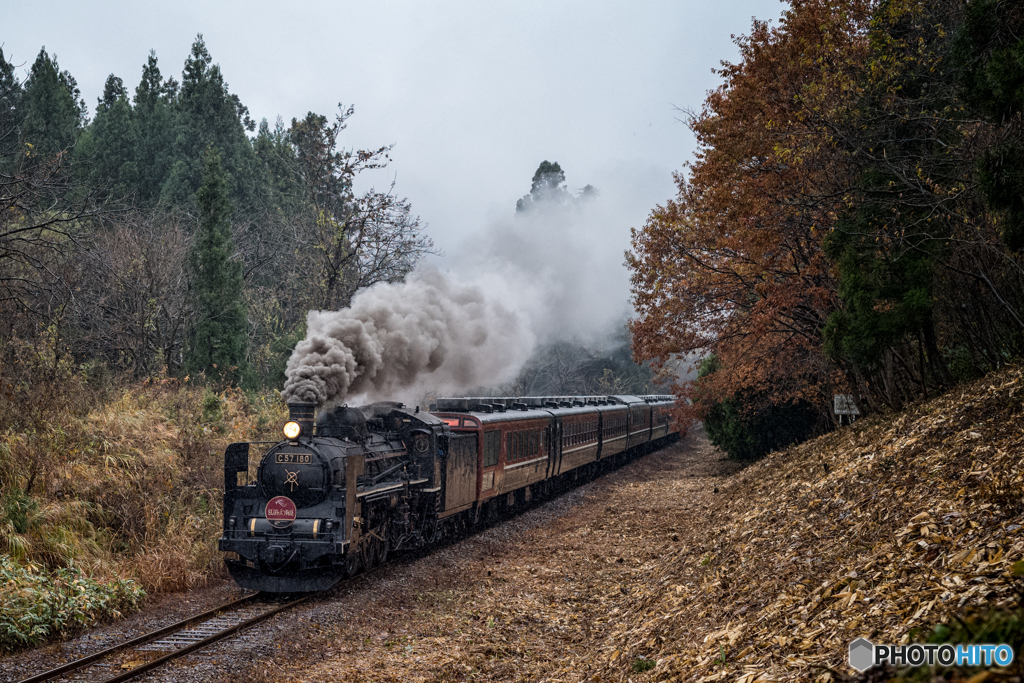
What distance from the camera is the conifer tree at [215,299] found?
2453 cm

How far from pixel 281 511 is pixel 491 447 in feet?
19.7

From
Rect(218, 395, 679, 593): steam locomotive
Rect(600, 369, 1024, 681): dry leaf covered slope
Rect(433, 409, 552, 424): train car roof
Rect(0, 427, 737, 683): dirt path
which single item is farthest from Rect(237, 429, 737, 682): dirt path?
Rect(433, 409, 552, 424): train car roof

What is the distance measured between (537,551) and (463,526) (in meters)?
2.54

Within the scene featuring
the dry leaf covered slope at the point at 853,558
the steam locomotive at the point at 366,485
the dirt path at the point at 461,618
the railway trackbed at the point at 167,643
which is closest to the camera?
the dry leaf covered slope at the point at 853,558

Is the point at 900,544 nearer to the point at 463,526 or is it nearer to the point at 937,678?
the point at 937,678

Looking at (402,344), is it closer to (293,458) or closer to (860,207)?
(293,458)

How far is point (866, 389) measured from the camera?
15.7 m

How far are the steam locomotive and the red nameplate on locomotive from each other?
14mm

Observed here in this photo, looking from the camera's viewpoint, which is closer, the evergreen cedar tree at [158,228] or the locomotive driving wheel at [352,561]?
the locomotive driving wheel at [352,561]

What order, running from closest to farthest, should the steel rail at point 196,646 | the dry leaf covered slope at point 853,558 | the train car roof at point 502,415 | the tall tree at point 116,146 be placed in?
the dry leaf covered slope at point 853,558, the steel rail at point 196,646, the train car roof at point 502,415, the tall tree at point 116,146

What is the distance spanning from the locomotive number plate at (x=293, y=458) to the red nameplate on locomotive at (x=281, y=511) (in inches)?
20.4

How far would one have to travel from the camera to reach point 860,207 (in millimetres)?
11828

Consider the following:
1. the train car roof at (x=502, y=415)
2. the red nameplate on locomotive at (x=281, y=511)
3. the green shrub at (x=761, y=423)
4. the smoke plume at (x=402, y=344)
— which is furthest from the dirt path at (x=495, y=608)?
the green shrub at (x=761, y=423)

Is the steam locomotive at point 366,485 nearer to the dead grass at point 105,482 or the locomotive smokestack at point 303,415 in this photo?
the locomotive smokestack at point 303,415
